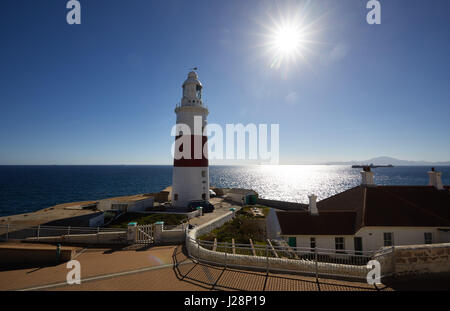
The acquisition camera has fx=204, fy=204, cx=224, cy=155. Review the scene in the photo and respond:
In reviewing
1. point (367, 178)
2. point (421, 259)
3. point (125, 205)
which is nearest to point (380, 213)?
point (367, 178)

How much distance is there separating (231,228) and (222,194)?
866 inches

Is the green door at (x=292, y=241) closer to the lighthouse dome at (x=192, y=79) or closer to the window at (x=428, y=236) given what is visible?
the window at (x=428, y=236)

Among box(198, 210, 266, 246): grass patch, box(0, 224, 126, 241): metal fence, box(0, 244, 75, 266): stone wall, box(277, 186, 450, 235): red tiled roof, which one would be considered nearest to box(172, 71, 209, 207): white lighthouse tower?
box(198, 210, 266, 246): grass patch

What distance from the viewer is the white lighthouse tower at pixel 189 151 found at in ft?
85.2

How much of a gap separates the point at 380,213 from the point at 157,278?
673 inches

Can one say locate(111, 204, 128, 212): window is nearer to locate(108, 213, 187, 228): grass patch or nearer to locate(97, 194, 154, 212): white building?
locate(97, 194, 154, 212): white building

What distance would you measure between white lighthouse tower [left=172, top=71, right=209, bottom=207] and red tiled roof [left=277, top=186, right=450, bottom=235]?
12.3 m

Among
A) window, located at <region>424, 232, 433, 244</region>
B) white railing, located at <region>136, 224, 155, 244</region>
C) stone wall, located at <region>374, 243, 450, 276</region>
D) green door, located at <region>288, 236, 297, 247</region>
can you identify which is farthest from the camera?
green door, located at <region>288, 236, 297, 247</region>

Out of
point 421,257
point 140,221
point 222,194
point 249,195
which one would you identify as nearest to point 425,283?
point 421,257

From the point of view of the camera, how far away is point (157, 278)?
8414 mm

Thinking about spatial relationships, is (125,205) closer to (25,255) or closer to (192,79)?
(25,255)

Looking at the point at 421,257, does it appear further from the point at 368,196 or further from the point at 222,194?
the point at 222,194

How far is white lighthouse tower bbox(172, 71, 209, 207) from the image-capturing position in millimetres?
25969
